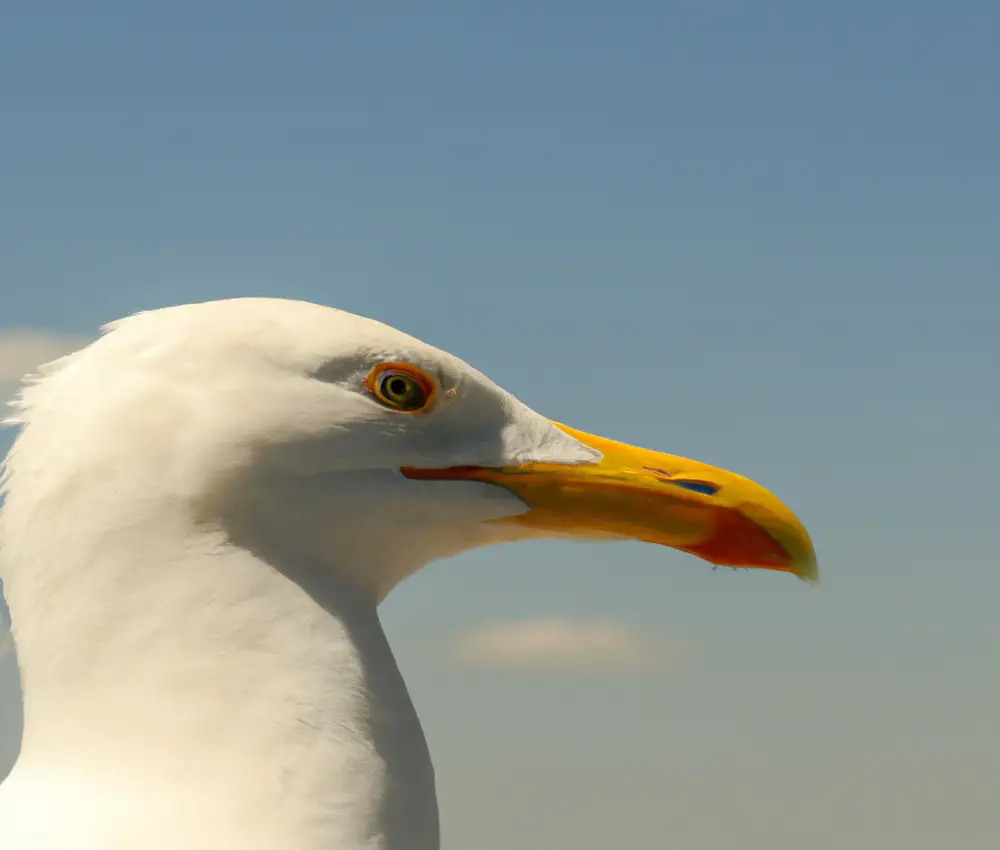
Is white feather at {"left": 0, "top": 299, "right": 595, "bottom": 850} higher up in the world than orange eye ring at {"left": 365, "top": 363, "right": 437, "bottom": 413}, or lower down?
lower down

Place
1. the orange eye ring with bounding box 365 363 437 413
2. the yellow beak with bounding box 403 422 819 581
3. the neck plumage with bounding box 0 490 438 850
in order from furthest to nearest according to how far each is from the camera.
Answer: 1. the yellow beak with bounding box 403 422 819 581
2. the orange eye ring with bounding box 365 363 437 413
3. the neck plumage with bounding box 0 490 438 850

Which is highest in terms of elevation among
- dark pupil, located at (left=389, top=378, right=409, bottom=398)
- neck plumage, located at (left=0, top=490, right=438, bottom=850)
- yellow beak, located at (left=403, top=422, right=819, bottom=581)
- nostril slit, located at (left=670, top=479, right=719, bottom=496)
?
dark pupil, located at (left=389, top=378, right=409, bottom=398)

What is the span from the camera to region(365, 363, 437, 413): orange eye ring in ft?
15.8

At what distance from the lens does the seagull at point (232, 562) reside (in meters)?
4.07

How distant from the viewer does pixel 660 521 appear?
5215mm

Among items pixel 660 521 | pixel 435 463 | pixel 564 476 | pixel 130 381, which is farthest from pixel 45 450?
pixel 660 521

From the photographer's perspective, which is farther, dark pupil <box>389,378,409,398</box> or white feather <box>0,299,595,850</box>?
dark pupil <box>389,378,409,398</box>

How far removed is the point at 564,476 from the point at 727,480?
614 mm

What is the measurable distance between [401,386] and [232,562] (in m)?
0.91

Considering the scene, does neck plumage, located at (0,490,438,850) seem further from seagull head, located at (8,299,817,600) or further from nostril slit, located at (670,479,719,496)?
nostril slit, located at (670,479,719,496)

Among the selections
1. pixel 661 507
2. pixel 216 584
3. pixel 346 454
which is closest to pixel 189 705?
pixel 216 584

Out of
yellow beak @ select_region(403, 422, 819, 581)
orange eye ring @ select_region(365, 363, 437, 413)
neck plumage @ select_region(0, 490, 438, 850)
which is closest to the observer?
neck plumage @ select_region(0, 490, 438, 850)

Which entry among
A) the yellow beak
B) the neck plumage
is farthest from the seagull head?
the neck plumage

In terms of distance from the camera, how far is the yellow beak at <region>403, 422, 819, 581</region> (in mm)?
5164
